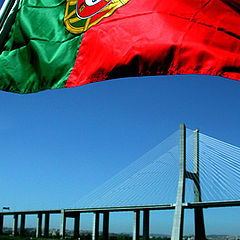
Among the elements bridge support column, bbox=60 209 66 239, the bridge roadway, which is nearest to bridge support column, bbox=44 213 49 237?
the bridge roadway

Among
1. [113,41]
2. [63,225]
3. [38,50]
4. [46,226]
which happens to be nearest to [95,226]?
[63,225]

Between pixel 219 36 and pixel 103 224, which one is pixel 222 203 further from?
pixel 219 36

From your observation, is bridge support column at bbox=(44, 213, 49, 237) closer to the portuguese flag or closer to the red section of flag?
the portuguese flag

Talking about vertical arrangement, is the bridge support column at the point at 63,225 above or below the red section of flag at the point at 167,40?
below

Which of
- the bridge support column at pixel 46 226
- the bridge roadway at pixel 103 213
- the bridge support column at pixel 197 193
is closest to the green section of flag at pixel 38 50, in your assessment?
the bridge roadway at pixel 103 213

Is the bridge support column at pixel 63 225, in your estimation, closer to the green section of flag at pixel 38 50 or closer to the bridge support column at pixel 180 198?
the bridge support column at pixel 180 198

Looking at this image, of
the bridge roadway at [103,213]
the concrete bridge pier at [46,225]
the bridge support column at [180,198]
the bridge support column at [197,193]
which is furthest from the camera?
the concrete bridge pier at [46,225]

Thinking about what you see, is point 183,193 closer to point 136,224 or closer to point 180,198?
point 180,198
